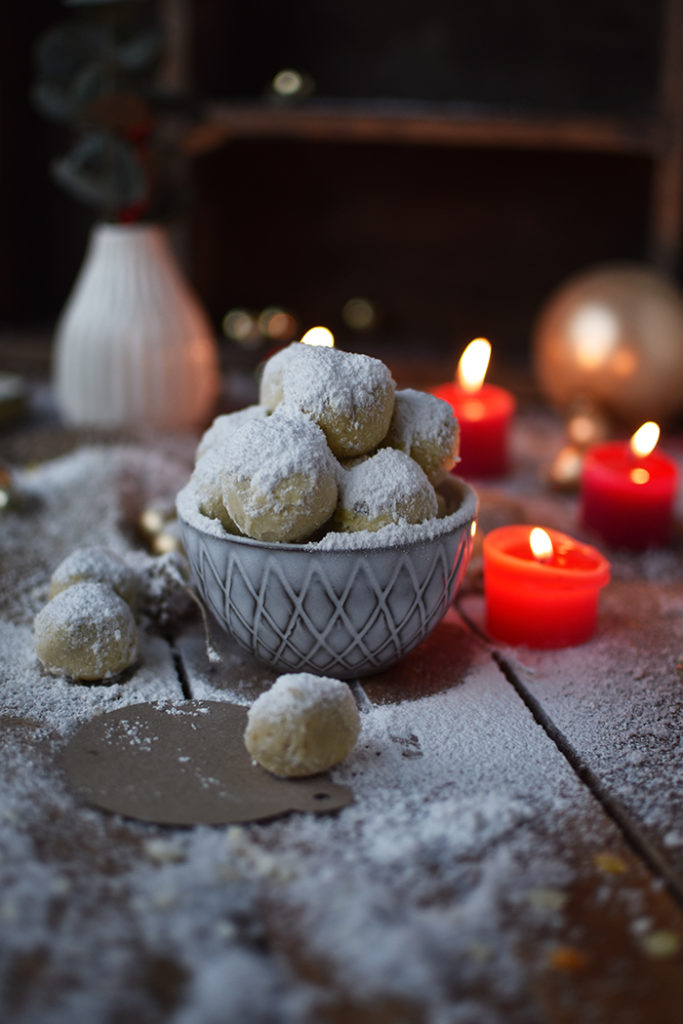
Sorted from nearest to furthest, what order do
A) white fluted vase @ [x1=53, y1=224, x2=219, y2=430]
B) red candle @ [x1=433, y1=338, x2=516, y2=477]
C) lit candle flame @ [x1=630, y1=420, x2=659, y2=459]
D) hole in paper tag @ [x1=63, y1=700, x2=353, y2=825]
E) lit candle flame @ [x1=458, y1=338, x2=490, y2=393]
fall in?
hole in paper tag @ [x1=63, y1=700, x2=353, y2=825] < lit candle flame @ [x1=630, y1=420, x2=659, y2=459] < lit candle flame @ [x1=458, y1=338, x2=490, y2=393] < red candle @ [x1=433, y1=338, x2=516, y2=477] < white fluted vase @ [x1=53, y1=224, x2=219, y2=430]

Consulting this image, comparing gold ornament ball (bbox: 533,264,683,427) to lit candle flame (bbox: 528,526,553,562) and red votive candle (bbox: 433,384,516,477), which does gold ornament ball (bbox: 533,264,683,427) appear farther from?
lit candle flame (bbox: 528,526,553,562)

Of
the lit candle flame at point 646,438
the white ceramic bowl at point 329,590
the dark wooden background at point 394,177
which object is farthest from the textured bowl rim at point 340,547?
the dark wooden background at point 394,177

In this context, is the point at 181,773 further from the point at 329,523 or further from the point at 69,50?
the point at 69,50

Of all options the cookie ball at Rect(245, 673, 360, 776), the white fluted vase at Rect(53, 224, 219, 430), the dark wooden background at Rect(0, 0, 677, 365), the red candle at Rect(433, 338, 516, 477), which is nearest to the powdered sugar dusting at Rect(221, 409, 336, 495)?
the cookie ball at Rect(245, 673, 360, 776)

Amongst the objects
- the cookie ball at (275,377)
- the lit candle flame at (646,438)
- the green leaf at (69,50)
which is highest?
the green leaf at (69,50)

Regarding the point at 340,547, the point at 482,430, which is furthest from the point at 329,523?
the point at 482,430

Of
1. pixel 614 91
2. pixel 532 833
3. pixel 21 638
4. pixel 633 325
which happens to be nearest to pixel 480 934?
pixel 532 833

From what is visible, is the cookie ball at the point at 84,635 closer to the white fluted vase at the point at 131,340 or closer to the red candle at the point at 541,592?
the red candle at the point at 541,592
